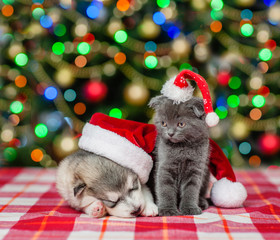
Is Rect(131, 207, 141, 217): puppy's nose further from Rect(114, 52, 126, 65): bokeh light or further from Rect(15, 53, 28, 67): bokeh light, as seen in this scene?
Rect(15, 53, 28, 67): bokeh light

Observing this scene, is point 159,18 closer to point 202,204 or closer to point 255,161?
point 255,161

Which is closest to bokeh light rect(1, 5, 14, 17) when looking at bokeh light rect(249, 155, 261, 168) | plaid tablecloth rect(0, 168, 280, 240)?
plaid tablecloth rect(0, 168, 280, 240)

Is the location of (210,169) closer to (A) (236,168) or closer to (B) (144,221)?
(B) (144,221)

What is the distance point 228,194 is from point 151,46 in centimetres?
164

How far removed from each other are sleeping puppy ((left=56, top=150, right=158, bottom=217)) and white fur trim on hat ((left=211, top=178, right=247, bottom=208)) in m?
0.35

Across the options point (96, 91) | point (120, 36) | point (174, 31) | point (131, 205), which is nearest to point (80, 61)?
point (96, 91)

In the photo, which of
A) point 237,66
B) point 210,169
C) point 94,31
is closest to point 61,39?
point 94,31

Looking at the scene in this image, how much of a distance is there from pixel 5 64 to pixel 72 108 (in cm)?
67

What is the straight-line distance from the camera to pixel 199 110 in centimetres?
177

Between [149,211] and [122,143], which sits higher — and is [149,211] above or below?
below

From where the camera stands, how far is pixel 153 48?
10.5 ft

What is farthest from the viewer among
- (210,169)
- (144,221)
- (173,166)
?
(210,169)

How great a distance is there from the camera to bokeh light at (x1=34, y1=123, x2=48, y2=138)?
10.7 feet

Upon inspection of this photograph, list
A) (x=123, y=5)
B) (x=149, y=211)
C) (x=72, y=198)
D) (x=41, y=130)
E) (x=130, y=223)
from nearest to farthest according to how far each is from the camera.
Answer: (x=130, y=223) → (x=149, y=211) → (x=72, y=198) → (x=123, y=5) → (x=41, y=130)
